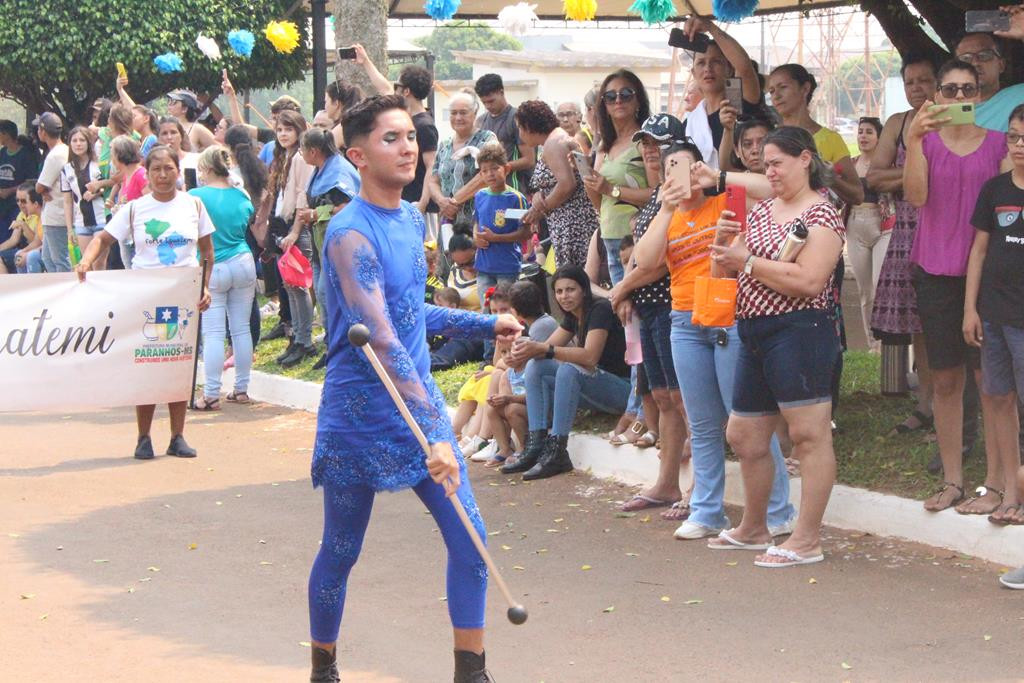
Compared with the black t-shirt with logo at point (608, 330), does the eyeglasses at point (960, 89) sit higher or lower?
higher

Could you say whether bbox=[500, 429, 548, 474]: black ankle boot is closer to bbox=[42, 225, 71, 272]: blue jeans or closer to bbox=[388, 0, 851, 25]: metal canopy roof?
bbox=[388, 0, 851, 25]: metal canopy roof

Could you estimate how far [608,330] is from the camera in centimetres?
905

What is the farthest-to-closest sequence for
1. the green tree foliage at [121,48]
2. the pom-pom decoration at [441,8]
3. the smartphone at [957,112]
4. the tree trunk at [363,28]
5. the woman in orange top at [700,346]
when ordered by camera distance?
the green tree foliage at [121,48]
the tree trunk at [363,28]
the pom-pom decoration at [441,8]
the woman in orange top at [700,346]
the smartphone at [957,112]

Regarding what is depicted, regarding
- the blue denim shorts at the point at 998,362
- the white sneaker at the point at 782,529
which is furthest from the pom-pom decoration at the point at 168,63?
the blue denim shorts at the point at 998,362

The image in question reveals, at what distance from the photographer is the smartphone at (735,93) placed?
27.0 ft

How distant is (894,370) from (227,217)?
567cm

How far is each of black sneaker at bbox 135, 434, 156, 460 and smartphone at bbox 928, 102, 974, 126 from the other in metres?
5.84

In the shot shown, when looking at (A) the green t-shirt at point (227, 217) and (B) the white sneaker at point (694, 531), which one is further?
(A) the green t-shirt at point (227, 217)

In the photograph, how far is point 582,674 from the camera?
546 cm

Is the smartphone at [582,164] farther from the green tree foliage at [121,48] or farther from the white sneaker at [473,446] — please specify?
the green tree foliage at [121,48]

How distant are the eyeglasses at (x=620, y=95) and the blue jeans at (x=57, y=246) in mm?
9977

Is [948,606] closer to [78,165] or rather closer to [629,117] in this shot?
[629,117]

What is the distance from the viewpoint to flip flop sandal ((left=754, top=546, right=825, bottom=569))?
22.1 feet

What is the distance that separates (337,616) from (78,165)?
38.7ft
